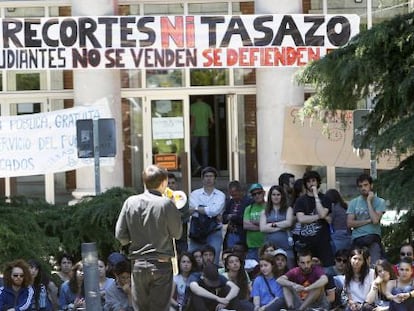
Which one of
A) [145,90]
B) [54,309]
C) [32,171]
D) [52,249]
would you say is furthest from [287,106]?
[54,309]

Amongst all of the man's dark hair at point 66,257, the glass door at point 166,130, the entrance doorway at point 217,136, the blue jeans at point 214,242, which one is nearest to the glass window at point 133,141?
the glass door at point 166,130

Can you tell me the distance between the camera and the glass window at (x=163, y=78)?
1944 cm

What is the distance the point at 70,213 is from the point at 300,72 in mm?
4573

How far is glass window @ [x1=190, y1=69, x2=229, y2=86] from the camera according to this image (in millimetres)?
19422

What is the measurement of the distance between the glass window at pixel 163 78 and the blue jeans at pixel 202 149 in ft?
3.66

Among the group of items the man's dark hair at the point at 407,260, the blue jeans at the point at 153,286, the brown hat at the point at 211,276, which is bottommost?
the brown hat at the point at 211,276

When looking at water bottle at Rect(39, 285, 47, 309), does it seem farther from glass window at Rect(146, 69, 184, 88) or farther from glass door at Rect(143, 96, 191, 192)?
glass window at Rect(146, 69, 184, 88)

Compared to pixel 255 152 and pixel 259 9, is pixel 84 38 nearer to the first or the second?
pixel 259 9

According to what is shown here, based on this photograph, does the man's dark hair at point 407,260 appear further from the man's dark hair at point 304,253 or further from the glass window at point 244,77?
the glass window at point 244,77

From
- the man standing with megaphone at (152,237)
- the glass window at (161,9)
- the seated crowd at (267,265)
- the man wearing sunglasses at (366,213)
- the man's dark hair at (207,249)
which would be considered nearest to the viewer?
the man standing with megaphone at (152,237)

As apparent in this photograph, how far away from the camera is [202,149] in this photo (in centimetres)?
1967

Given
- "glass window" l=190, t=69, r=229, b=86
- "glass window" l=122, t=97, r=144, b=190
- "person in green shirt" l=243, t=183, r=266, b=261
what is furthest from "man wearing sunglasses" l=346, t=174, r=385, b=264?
"glass window" l=122, t=97, r=144, b=190

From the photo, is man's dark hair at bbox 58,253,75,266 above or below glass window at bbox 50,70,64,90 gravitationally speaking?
below

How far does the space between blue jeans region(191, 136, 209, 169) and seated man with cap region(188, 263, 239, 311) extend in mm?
7727
